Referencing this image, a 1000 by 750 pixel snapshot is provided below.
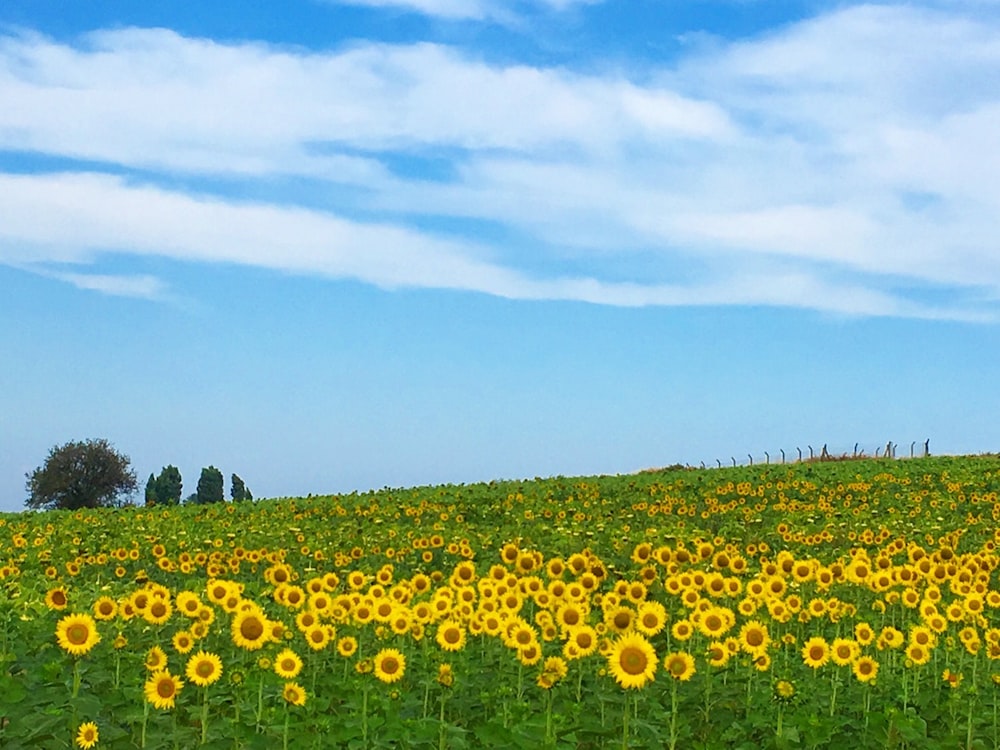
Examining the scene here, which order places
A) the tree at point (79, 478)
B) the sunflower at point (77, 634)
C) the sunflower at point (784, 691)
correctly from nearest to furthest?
the sunflower at point (77, 634) < the sunflower at point (784, 691) < the tree at point (79, 478)

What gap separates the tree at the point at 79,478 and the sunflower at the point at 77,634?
207ft

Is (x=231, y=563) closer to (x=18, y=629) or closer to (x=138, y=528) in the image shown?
(x=18, y=629)

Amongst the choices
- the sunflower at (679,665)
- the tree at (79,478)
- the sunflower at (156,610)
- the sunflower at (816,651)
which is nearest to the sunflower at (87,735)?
the sunflower at (156,610)

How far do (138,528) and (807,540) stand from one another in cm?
1483

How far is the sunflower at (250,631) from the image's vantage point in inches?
307

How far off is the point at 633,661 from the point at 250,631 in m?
2.92

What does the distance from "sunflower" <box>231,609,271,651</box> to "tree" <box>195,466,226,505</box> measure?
71.6 meters

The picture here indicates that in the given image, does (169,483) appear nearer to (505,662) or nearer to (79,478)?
(79,478)

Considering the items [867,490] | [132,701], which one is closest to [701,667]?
[132,701]

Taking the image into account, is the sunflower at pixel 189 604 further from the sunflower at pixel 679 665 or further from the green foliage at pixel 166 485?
the green foliage at pixel 166 485

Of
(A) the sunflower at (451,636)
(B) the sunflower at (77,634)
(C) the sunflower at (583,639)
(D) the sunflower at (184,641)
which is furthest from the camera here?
(A) the sunflower at (451,636)

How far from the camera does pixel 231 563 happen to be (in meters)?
16.8

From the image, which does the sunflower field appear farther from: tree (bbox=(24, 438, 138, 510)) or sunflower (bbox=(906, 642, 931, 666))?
tree (bbox=(24, 438, 138, 510))

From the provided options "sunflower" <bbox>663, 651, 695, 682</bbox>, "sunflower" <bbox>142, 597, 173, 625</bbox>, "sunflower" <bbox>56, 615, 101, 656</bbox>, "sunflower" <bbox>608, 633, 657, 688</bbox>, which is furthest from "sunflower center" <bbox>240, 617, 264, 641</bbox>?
"sunflower" <bbox>663, 651, 695, 682</bbox>
